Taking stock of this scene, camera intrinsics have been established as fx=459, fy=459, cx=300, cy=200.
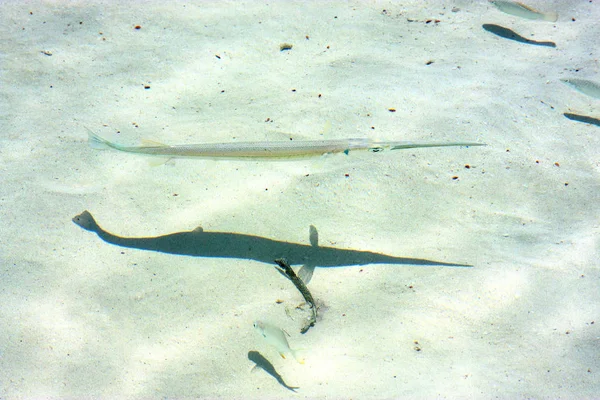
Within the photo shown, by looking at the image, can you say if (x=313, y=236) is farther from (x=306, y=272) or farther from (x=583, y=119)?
(x=583, y=119)

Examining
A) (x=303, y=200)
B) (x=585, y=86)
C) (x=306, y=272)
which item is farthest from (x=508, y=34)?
(x=306, y=272)

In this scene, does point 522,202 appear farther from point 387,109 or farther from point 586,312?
point 387,109

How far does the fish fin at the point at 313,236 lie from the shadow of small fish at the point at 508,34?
476 centimetres

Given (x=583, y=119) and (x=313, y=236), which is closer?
(x=313, y=236)

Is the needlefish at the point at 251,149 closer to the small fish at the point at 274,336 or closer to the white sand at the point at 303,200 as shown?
the white sand at the point at 303,200

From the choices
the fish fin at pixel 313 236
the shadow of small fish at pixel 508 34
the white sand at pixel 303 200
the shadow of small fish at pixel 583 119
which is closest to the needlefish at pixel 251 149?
the white sand at pixel 303 200

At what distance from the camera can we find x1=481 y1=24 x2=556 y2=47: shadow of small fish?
263 inches

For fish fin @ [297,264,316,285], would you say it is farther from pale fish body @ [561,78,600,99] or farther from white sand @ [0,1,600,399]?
pale fish body @ [561,78,600,99]

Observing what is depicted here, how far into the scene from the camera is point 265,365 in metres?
3.14

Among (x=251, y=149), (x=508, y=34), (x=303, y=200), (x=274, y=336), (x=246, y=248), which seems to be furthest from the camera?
(x=508, y=34)

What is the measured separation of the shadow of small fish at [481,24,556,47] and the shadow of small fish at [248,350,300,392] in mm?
6019

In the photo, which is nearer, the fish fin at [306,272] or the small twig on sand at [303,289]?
the small twig on sand at [303,289]

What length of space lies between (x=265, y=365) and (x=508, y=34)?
6141mm

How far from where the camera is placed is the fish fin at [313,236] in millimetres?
4047
